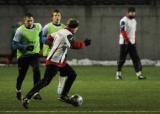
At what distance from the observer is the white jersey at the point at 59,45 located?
50.8 feet

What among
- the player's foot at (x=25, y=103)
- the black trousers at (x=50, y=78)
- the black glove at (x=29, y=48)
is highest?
the black glove at (x=29, y=48)

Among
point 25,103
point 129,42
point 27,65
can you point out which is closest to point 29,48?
point 27,65

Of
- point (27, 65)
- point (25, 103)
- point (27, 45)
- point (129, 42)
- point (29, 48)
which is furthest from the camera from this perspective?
point (129, 42)

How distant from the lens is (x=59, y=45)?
50.9 feet

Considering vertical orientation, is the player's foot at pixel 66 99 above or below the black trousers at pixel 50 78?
below

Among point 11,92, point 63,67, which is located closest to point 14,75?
point 11,92

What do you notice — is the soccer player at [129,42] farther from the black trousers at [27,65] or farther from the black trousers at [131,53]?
the black trousers at [27,65]

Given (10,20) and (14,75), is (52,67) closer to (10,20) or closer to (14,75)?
(14,75)

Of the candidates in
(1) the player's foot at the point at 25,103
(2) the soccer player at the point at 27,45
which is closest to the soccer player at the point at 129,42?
(2) the soccer player at the point at 27,45

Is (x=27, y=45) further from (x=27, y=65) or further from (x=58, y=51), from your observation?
(x=58, y=51)

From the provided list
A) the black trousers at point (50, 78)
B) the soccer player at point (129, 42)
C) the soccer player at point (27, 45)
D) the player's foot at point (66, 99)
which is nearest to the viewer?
the black trousers at point (50, 78)

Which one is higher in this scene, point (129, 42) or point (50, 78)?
point (50, 78)

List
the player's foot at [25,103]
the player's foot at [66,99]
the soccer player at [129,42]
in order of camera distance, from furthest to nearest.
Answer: the soccer player at [129,42] → the player's foot at [66,99] → the player's foot at [25,103]

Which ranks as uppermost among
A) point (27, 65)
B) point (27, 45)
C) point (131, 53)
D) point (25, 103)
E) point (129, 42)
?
point (27, 45)
